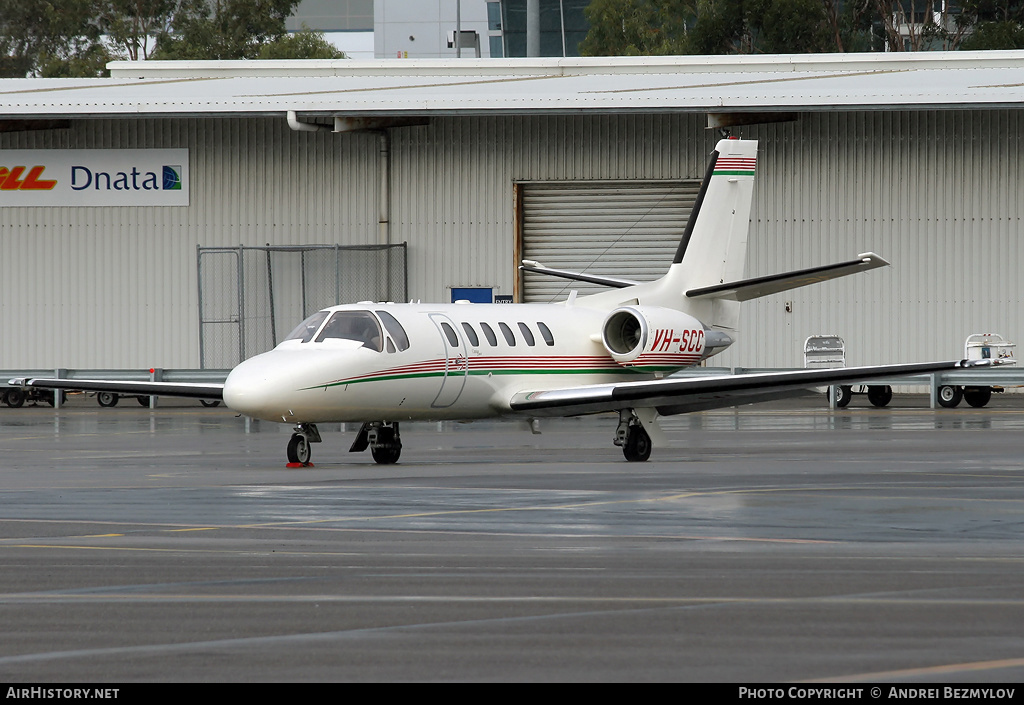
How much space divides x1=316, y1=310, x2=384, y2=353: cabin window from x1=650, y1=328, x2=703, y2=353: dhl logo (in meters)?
4.72

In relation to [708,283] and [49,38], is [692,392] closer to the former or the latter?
[708,283]

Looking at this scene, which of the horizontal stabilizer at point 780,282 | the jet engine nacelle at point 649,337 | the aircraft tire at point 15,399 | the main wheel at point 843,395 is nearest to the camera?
the horizontal stabilizer at point 780,282

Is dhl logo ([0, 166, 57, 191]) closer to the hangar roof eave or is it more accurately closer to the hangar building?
the hangar building

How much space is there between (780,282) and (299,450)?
877 cm

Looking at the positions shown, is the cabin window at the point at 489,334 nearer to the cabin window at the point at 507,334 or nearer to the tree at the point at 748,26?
the cabin window at the point at 507,334

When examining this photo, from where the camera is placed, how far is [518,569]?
920cm

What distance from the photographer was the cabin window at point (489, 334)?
20.3 meters

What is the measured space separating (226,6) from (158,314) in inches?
1846

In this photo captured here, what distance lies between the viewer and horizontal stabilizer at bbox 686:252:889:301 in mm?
21422

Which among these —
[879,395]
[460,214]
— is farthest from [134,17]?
[879,395]

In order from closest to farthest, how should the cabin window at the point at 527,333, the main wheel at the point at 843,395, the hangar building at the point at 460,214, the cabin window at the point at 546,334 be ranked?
the cabin window at the point at 527,333 < the cabin window at the point at 546,334 < the main wheel at the point at 843,395 < the hangar building at the point at 460,214

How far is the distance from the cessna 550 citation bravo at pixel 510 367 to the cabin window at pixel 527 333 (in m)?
0.02

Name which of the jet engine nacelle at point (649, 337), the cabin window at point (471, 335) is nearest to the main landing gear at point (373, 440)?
the cabin window at point (471, 335)

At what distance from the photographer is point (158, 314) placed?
36344 millimetres
